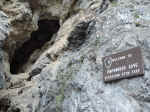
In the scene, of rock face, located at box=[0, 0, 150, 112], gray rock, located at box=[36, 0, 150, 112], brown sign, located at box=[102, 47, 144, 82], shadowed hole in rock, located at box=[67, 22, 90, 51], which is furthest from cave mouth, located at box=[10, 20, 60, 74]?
brown sign, located at box=[102, 47, 144, 82]

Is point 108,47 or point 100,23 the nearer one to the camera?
point 108,47

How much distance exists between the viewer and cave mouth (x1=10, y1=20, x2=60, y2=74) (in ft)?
42.7

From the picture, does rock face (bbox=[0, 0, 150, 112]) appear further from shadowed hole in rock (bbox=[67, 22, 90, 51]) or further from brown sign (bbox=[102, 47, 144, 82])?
brown sign (bbox=[102, 47, 144, 82])

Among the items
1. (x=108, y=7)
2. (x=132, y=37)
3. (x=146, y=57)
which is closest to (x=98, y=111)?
(x=146, y=57)

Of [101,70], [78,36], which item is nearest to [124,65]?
[101,70]

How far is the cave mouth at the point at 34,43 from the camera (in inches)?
513

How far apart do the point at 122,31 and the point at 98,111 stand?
7.14 ft

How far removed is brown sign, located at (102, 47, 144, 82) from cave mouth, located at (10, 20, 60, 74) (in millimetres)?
8459

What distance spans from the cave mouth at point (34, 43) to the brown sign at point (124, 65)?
27.8 ft

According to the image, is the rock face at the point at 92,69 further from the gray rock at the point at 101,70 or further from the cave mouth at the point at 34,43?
the cave mouth at the point at 34,43

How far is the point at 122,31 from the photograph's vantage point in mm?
5891

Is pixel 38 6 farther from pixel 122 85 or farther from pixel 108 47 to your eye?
pixel 122 85

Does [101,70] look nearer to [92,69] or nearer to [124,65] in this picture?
[92,69]

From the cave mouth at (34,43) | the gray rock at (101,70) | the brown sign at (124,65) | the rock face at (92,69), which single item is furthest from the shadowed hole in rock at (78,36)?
the cave mouth at (34,43)
